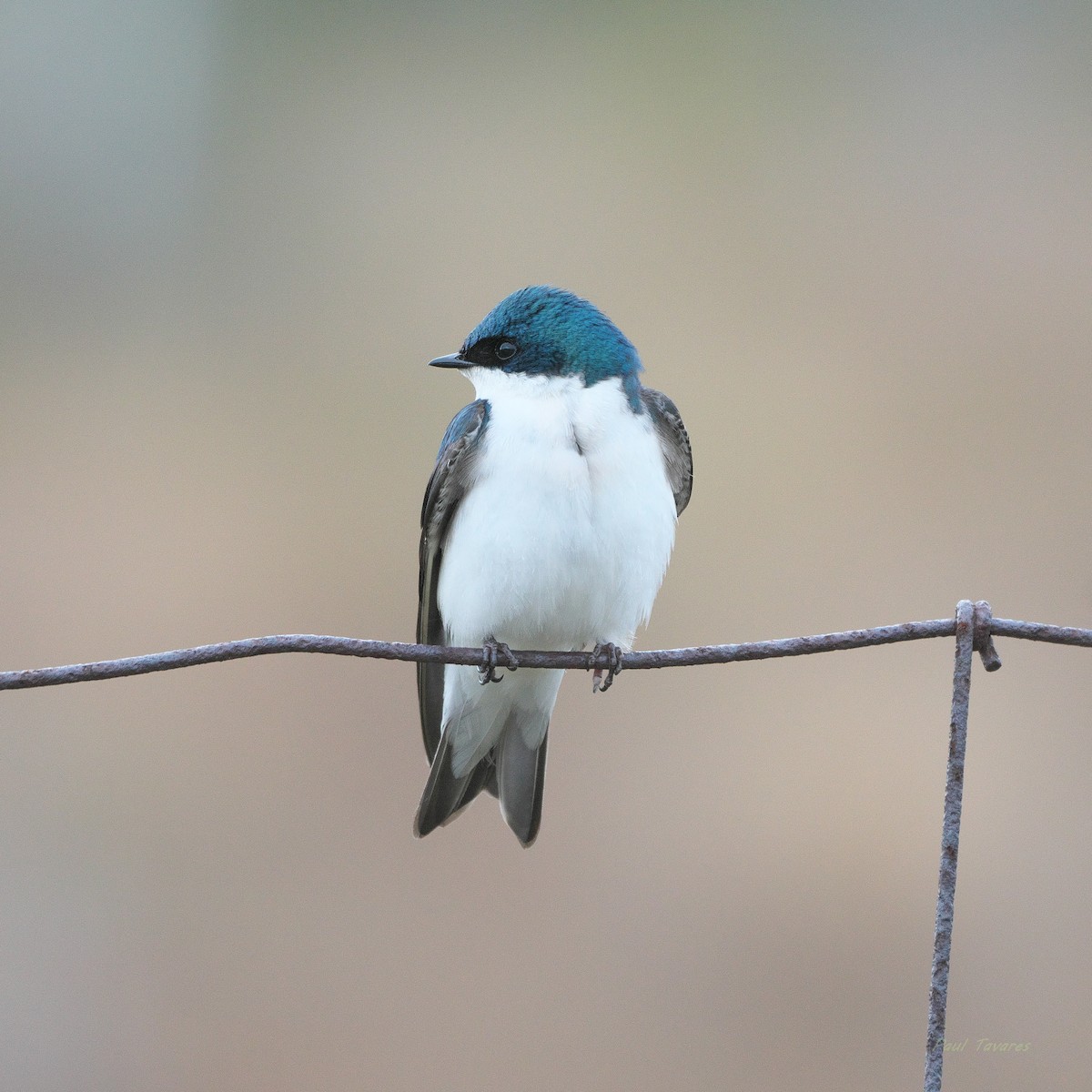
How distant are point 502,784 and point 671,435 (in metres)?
0.56

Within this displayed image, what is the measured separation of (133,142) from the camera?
14.9ft

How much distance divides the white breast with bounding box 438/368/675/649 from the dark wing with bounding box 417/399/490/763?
2 cm

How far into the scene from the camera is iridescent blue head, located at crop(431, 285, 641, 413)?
176cm

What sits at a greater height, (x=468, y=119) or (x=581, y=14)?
(x=581, y=14)

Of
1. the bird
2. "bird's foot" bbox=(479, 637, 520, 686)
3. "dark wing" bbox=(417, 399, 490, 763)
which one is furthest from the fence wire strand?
"dark wing" bbox=(417, 399, 490, 763)

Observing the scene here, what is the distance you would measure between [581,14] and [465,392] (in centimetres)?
182

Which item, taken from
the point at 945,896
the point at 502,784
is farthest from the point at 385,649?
the point at 502,784

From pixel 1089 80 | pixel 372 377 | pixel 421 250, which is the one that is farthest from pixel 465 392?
pixel 1089 80

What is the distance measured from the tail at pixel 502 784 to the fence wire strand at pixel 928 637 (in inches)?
31.3

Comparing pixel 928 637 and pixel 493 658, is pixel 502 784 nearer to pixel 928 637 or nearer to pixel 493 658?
pixel 493 658

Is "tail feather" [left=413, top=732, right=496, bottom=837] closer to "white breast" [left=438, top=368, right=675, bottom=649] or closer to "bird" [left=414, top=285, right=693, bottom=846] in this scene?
"bird" [left=414, top=285, right=693, bottom=846]

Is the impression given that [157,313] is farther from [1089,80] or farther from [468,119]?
[1089,80]

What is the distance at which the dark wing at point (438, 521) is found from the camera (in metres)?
1.71

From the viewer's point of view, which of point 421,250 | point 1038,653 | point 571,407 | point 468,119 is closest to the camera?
point 571,407
